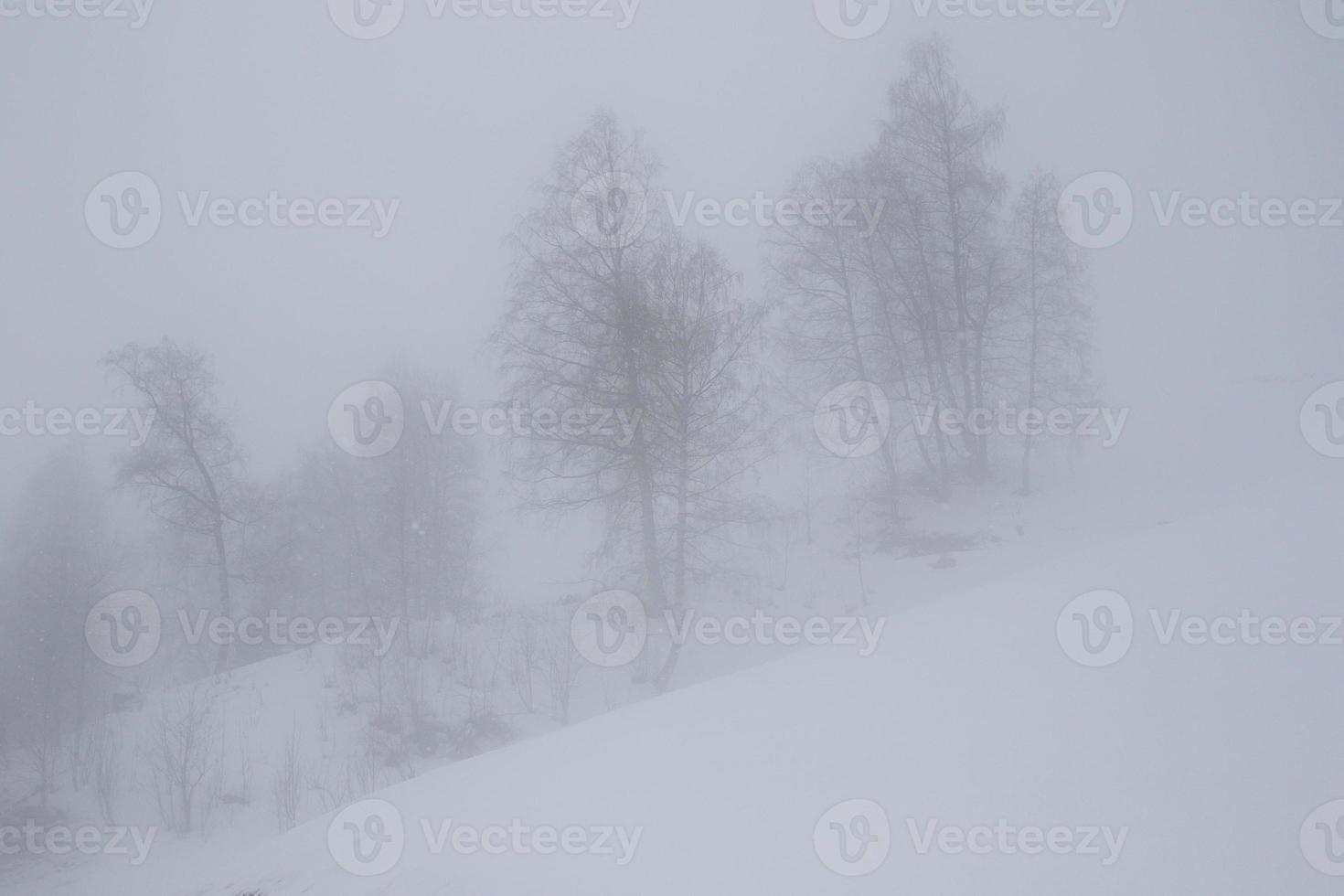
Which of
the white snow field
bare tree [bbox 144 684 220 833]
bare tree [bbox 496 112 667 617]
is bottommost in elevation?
bare tree [bbox 144 684 220 833]

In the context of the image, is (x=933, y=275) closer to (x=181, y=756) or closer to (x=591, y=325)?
(x=591, y=325)

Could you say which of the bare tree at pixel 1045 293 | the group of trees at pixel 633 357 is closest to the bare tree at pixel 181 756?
the group of trees at pixel 633 357

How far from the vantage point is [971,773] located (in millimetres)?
3545

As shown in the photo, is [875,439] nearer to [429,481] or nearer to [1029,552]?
[1029,552]

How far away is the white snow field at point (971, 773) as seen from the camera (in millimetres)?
2842

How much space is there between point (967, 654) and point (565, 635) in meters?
9.24

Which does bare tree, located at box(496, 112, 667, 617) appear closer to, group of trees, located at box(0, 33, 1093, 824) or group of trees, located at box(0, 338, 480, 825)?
group of trees, located at box(0, 33, 1093, 824)

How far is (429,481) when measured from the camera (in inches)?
862

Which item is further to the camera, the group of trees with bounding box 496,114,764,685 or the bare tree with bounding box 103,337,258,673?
the bare tree with bounding box 103,337,258,673

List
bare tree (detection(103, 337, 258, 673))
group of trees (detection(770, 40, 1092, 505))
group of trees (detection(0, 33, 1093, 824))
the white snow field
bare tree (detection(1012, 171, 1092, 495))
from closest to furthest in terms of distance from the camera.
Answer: the white snow field
group of trees (detection(0, 33, 1093, 824))
group of trees (detection(770, 40, 1092, 505))
bare tree (detection(1012, 171, 1092, 495))
bare tree (detection(103, 337, 258, 673))

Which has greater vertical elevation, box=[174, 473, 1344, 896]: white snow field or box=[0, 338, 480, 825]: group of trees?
box=[174, 473, 1344, 896]: white snow field

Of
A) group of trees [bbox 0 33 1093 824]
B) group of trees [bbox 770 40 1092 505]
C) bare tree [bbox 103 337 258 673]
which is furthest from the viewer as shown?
bare tree [bbox 103 337 258 673]

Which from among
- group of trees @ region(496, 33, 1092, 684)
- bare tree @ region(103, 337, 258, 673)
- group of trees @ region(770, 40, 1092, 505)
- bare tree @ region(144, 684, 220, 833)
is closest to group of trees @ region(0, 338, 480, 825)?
bare tree @ region(103, 337, 258, 673)

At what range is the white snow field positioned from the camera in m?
2.84
